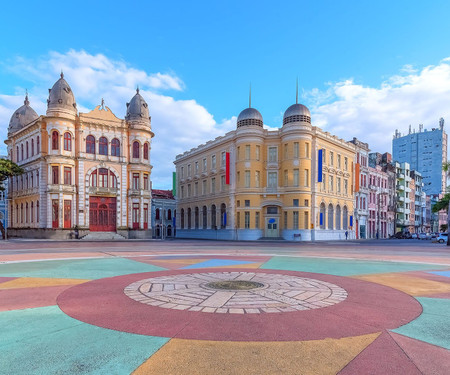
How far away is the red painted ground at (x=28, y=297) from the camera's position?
6.59 metres

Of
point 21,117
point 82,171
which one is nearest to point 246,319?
point 82,171

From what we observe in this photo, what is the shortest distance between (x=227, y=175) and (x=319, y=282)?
38.0m

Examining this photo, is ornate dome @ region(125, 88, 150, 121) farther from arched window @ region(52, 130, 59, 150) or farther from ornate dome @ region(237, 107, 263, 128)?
ornate dome @ region(237, 107, 263, 128)

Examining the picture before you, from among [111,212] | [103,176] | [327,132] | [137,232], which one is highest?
[327,132]

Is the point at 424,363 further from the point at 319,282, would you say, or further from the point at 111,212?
the point at 111,212

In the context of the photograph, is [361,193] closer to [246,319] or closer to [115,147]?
[115,147]

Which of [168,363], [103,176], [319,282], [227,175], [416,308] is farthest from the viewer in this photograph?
[227,175]

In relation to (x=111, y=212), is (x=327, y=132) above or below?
above

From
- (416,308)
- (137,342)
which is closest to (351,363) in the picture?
(137,342)

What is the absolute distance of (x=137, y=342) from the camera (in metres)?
4.61

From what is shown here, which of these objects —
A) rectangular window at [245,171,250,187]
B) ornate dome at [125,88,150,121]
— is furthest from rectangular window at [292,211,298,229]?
ornate dome at [125,88,150,121]

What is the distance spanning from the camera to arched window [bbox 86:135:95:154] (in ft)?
140

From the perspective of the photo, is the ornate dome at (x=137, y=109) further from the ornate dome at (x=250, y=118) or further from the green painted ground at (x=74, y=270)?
the green painted ground at (x=74, y=270)

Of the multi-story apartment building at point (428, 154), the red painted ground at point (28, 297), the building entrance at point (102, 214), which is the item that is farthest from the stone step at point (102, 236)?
the multi-story apartment building at point (428, 154)
